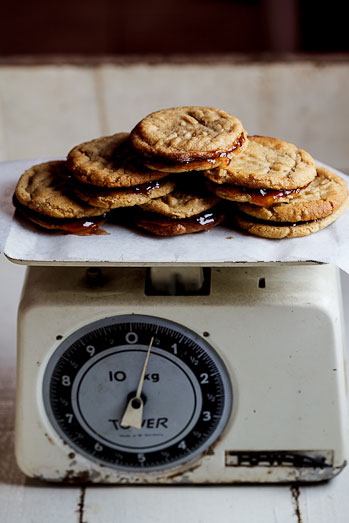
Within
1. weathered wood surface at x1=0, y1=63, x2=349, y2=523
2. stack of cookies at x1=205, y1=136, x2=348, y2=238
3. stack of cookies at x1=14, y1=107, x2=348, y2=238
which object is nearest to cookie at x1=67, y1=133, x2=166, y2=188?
stack of cookies at x1=14, y1=107, x2=348, y2=238

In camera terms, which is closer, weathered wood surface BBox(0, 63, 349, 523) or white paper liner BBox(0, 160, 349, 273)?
white paper liner BBox(0, 160, 349, 273)

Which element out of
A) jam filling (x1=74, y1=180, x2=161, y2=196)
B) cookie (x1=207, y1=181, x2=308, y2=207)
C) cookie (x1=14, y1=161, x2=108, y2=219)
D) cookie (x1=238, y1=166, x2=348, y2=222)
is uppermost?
jam filling (x1=74, y1=180, x2=161, y2=196)

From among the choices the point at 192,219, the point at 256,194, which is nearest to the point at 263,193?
the point at 256,194

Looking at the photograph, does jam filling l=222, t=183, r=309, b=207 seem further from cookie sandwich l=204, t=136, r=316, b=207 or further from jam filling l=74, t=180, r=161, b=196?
jam filling l=74, t=180, r=161, b=196

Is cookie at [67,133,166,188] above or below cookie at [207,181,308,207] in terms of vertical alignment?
above

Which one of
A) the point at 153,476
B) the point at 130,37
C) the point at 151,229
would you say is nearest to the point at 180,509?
the point at 153,476

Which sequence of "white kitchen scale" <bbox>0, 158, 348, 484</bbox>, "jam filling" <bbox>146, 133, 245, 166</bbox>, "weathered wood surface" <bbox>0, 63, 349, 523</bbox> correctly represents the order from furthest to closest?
"weathered wood surface" <bbox>0, 63, 349, 523</bbox>, "white kitchen scale" <bbox>0, 158, 348, 484</bbox>, "jam filling" <bbox>146, 133, 245, 166</bbox>

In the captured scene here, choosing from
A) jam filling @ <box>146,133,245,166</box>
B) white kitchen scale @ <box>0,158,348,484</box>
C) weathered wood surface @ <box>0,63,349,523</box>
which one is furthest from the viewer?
weathered wood surface @ <box>0,63,349,523</box>

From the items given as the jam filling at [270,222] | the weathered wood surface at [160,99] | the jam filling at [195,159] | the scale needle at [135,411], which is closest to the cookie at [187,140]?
the jam filling at [195,159]
